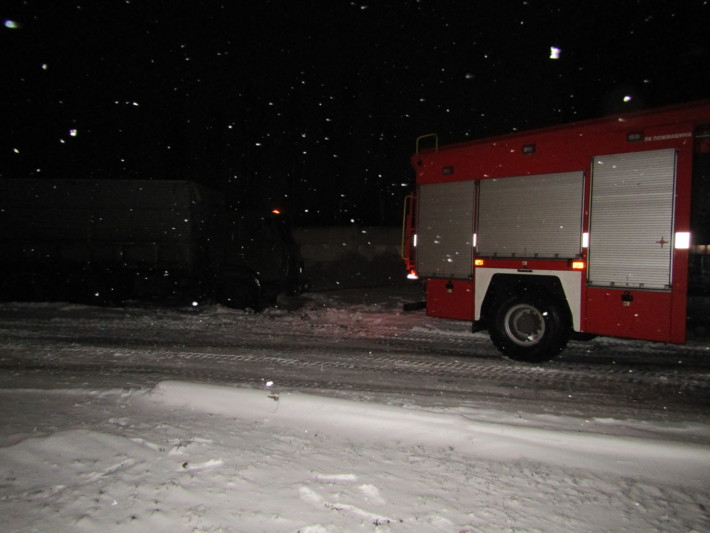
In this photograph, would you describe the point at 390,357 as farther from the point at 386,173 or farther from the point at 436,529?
the point at 386,173

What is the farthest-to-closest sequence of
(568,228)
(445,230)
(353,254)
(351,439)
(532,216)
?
(353,254), (445,230), (532,216), (568,228), (351,439)

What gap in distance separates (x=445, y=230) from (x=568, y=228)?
189 centimetres

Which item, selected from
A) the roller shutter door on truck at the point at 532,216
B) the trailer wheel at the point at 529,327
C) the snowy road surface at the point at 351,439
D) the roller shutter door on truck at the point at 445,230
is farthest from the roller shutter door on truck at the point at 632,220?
the roller shutter door on truck at the point at 445,230

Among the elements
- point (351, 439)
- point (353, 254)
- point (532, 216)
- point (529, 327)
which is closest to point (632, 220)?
point (532, 216)

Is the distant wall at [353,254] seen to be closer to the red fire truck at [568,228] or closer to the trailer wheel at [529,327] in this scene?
the red fire truck at [568,228]

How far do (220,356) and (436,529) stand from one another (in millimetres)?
5066

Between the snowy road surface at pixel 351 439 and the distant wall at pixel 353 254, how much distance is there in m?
11.4

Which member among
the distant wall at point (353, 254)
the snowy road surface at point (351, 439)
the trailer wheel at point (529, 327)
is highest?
the distant wall at point (353, 254)

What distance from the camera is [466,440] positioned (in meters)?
3.90

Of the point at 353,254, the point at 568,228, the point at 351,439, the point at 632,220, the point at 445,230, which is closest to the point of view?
the point at 351,439

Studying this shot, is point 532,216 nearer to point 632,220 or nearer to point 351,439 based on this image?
point 632,220

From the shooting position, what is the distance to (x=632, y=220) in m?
6.19

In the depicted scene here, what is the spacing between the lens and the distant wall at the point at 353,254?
62.3ft

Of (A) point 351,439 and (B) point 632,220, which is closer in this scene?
(A) point 351,439
